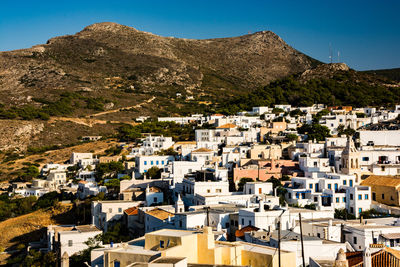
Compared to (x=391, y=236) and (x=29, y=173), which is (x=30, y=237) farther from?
(x=391, y=236)

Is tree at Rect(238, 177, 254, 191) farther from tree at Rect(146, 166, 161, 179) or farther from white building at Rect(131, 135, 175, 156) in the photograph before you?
white building at Rect(131, 135, 175, 156)

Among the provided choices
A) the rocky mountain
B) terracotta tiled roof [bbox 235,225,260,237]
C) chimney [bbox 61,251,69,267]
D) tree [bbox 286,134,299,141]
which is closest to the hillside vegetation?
tree [bbox 286,134,299,141]

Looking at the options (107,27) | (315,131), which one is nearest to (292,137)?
(315,131)

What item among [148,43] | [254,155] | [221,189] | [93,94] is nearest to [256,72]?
[148,43]

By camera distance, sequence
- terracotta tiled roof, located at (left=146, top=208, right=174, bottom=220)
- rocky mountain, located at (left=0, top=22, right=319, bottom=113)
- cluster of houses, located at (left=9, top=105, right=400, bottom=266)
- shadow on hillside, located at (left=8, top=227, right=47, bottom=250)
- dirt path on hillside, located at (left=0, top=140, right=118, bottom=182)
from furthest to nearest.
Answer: rocky mountain, located at (left=0, top=22, right=319, bottom=113)
dirt path on hillside, located at (left=0, top=140, right=118, bottom=182)
shadow on hillside, located at (left=8, top=227, right=47, bottom=250)
terracotta tiled roof, located at (left=146, top=208, right=174, bottom=220)
cluster of houses, located at (left=9, top=105, right=400, bottom=266)

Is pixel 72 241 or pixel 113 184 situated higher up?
pixel 113 184

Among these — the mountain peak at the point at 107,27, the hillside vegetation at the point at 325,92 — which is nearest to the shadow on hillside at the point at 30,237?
the hillside vegetation at the point at 325,92

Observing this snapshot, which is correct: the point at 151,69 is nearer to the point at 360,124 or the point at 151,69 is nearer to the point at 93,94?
the point at 93,94
